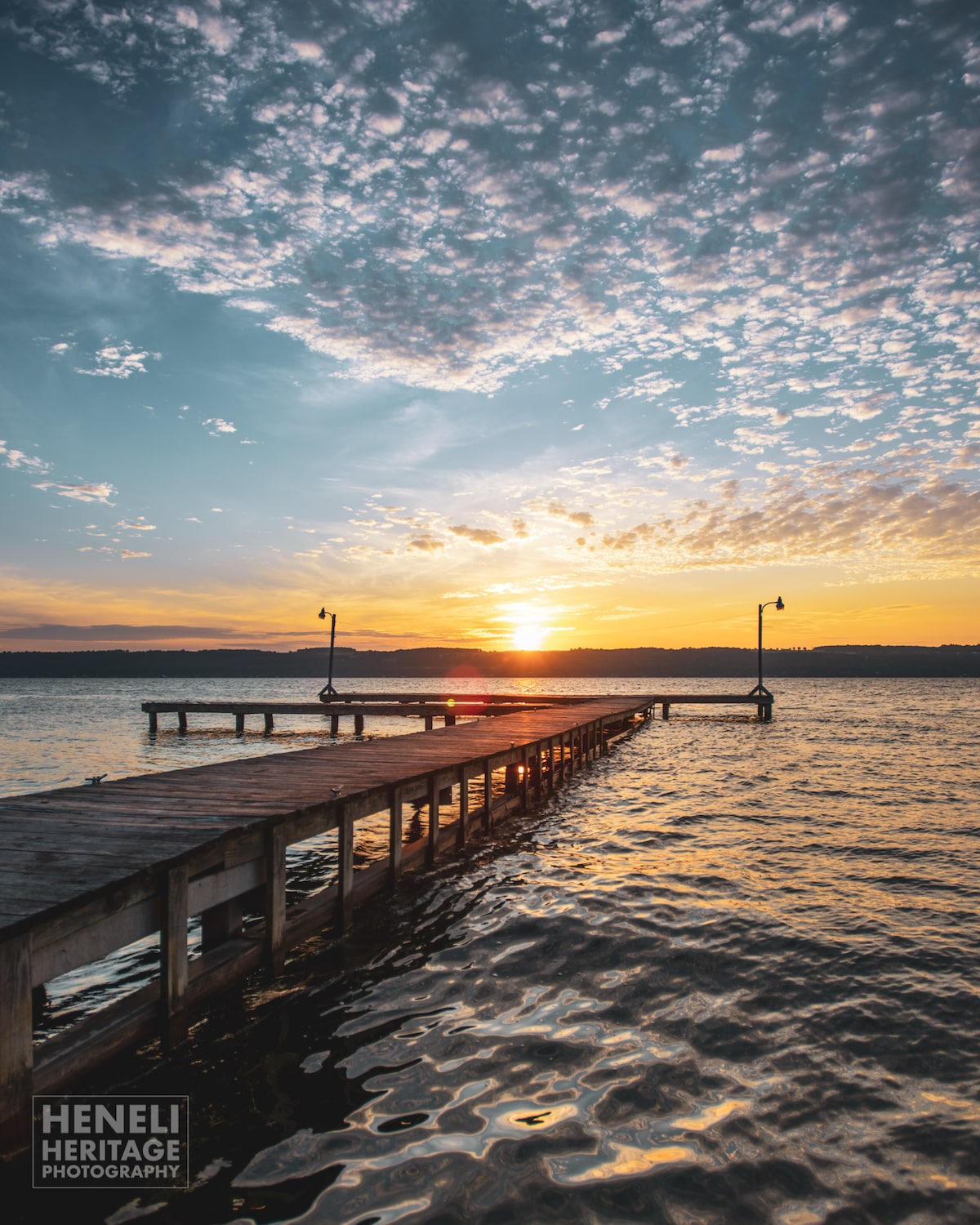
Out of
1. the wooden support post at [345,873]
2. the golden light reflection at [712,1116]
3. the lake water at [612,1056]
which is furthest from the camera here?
the wooden support post at [345,873]

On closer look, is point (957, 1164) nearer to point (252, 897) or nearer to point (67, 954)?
point (67, 954)

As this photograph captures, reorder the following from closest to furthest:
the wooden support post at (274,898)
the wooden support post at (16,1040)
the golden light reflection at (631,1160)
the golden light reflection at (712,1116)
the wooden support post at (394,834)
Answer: the wooden support post at (16,1040) → the golden light reflection at (631,1160) → the golden light reflection at (712,1116) → the wooden support post at (274,898) → the wooden support post at (394,834)

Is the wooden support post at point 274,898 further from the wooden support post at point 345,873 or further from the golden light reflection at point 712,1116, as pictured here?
the golden light reflection at point 712,1116

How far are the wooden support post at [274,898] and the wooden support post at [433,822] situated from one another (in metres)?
3.91

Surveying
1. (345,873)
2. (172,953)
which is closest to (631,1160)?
(172,953)

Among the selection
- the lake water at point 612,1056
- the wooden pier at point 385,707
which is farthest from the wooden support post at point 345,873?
the wooden pier at point 385,707

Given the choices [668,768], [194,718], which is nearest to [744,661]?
[194,718]

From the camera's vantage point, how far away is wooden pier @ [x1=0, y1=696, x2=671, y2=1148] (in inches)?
166

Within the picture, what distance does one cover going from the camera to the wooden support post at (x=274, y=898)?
6570mm

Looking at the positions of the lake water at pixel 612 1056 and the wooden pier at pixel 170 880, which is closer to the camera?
the lake water at pixel 612 1056

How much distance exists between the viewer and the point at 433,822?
1087 centimetres

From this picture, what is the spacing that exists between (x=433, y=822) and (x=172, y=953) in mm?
5838

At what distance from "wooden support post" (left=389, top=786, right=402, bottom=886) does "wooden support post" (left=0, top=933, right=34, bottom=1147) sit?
5.30 m

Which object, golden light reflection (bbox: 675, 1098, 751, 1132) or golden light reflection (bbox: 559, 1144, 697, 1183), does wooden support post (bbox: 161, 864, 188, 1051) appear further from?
golden light reflection (bbox: 675, 1098, 751, 1132)
